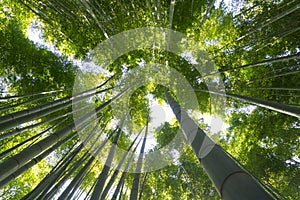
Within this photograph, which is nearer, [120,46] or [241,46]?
[241,46]

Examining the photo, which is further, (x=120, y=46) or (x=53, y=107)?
(x=120, y=46)

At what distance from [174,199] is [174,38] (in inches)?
165

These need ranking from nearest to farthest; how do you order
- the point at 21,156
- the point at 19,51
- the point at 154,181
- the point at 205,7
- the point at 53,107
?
the point at 21,156 < the point at 53,107 < the point at 19,51 < the point at 205,7 < the point at 154,181

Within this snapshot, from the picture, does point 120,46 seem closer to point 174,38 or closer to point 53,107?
point 174,38

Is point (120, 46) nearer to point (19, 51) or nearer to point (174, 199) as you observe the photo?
point (19, 51)

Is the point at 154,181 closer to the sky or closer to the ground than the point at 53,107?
closer to the sky

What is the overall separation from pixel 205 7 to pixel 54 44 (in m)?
3.42

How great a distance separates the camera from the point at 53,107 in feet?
9.68

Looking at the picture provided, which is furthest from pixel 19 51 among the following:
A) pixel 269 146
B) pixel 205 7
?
pixel 269 146

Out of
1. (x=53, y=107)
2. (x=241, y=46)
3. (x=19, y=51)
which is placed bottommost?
(x=53, y=107)

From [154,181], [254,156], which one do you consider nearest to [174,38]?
[254,156]

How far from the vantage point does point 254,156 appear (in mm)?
4734

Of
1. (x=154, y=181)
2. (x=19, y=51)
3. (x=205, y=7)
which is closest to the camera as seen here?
(x=19, y=51)

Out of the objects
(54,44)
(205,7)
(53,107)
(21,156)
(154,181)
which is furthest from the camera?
(154,181)
